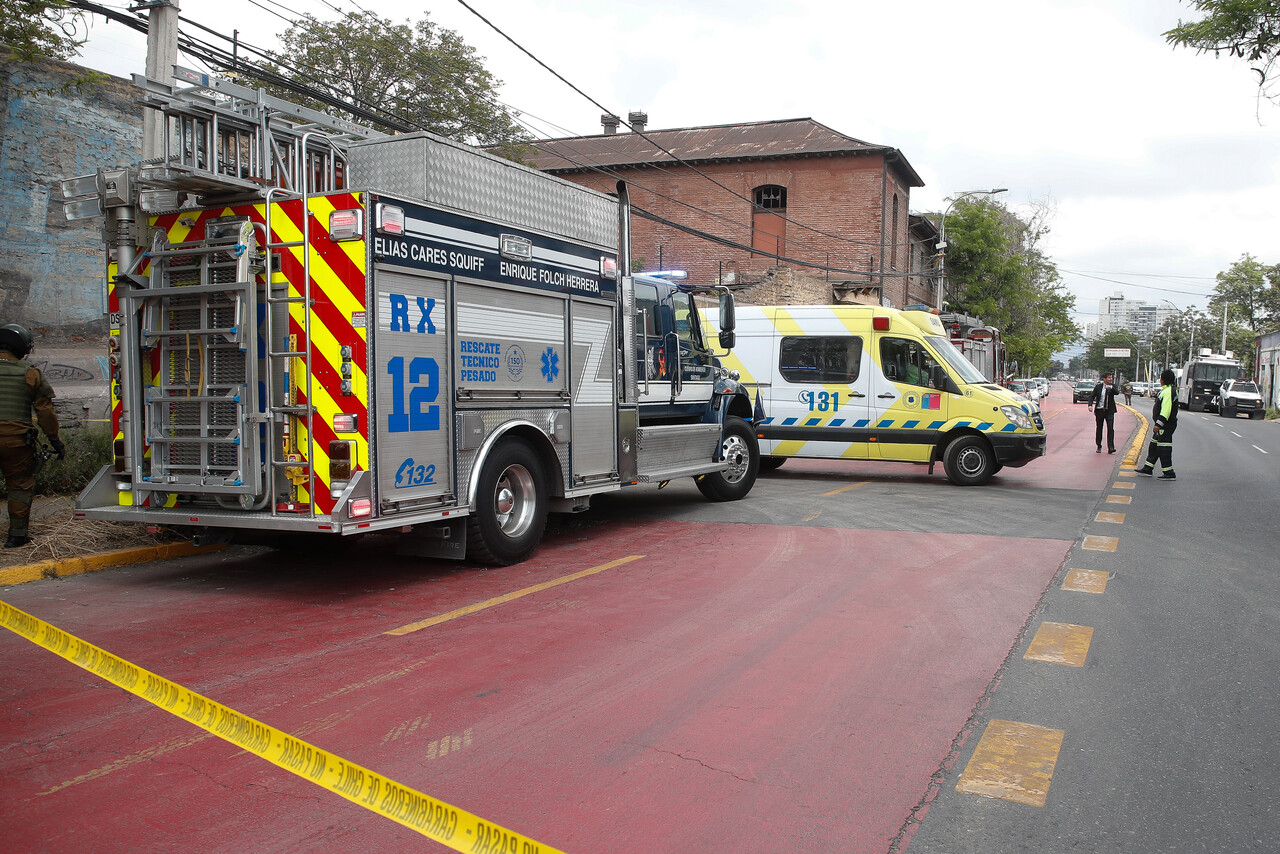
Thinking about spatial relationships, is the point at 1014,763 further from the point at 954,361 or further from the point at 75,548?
the point at 954,361

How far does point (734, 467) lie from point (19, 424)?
25.4 feet

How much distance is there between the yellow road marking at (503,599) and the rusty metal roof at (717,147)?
93.7 feet

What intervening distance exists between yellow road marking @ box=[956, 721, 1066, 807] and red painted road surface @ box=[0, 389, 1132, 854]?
167 millimetres

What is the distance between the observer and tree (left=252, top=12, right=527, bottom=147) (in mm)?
22766

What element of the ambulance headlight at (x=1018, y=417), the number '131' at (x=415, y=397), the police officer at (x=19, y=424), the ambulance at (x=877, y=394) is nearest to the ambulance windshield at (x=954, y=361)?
the ambulance at (x=877, y=394)

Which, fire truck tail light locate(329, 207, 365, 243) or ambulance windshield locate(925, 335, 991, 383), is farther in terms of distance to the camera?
ambulance windshield locate(925, 335, 991, 383)

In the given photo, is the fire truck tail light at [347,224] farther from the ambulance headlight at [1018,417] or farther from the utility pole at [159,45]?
the ambulance headlight at [1018,417]

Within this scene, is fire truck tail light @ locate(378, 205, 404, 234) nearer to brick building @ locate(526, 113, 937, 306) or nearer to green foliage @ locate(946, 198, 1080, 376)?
brick building @ locate(526, 113, 937, 306)

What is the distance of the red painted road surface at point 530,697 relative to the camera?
3.34 meters

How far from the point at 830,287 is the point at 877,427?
2135cm

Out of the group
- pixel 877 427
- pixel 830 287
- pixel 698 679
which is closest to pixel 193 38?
pixel 698 679

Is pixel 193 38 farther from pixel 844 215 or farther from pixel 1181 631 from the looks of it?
pixel 844 215

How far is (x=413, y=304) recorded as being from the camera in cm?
668

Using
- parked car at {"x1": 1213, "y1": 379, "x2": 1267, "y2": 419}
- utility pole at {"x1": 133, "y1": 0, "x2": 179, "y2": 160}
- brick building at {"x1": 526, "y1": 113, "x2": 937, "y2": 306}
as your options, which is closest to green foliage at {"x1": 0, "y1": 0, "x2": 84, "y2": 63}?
utility pole at {"x1": 133, "y1": 0, "x2": 179, "y2": 160}
